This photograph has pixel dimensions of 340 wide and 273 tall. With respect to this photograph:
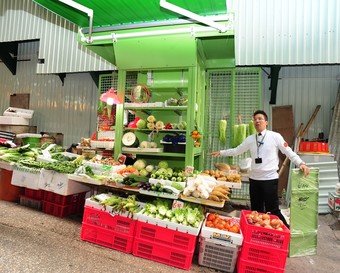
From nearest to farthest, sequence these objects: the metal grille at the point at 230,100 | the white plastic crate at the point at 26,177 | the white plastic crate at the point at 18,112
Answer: the white plastic crate at the point at 26,177, the metal grille at the point at 230,100, the white plastic crate at the point at 18,112

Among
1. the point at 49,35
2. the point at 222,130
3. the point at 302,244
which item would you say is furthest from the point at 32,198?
the point at 49,35

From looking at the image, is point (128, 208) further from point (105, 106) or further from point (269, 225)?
point (105, 106)

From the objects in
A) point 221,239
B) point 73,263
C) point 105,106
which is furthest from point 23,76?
point 221,239

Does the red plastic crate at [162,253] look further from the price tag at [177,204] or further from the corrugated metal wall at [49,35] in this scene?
the corrugated metal wall at [49,35]

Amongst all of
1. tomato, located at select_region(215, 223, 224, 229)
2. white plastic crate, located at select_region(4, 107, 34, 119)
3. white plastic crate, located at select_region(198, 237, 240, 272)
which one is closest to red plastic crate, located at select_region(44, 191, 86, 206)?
white plastic crate, located at select_region(198, 237, 240, 272)

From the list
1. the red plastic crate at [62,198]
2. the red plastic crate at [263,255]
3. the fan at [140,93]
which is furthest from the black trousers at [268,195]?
the red plastic crate at [62,198]

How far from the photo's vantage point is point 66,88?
27.1ft

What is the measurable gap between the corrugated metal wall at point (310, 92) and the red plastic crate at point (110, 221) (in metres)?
4.72

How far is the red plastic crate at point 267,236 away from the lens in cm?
276

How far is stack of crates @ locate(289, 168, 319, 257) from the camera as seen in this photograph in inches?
139

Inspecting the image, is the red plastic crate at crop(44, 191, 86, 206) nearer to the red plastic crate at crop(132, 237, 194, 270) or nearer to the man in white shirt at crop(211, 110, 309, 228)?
the red plastic crate at crop(132, 237, 194, 270)

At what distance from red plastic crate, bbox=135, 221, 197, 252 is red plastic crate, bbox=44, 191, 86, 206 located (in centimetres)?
Result: 195

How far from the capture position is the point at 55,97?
27.7 feet

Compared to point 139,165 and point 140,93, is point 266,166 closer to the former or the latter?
point 139,165
